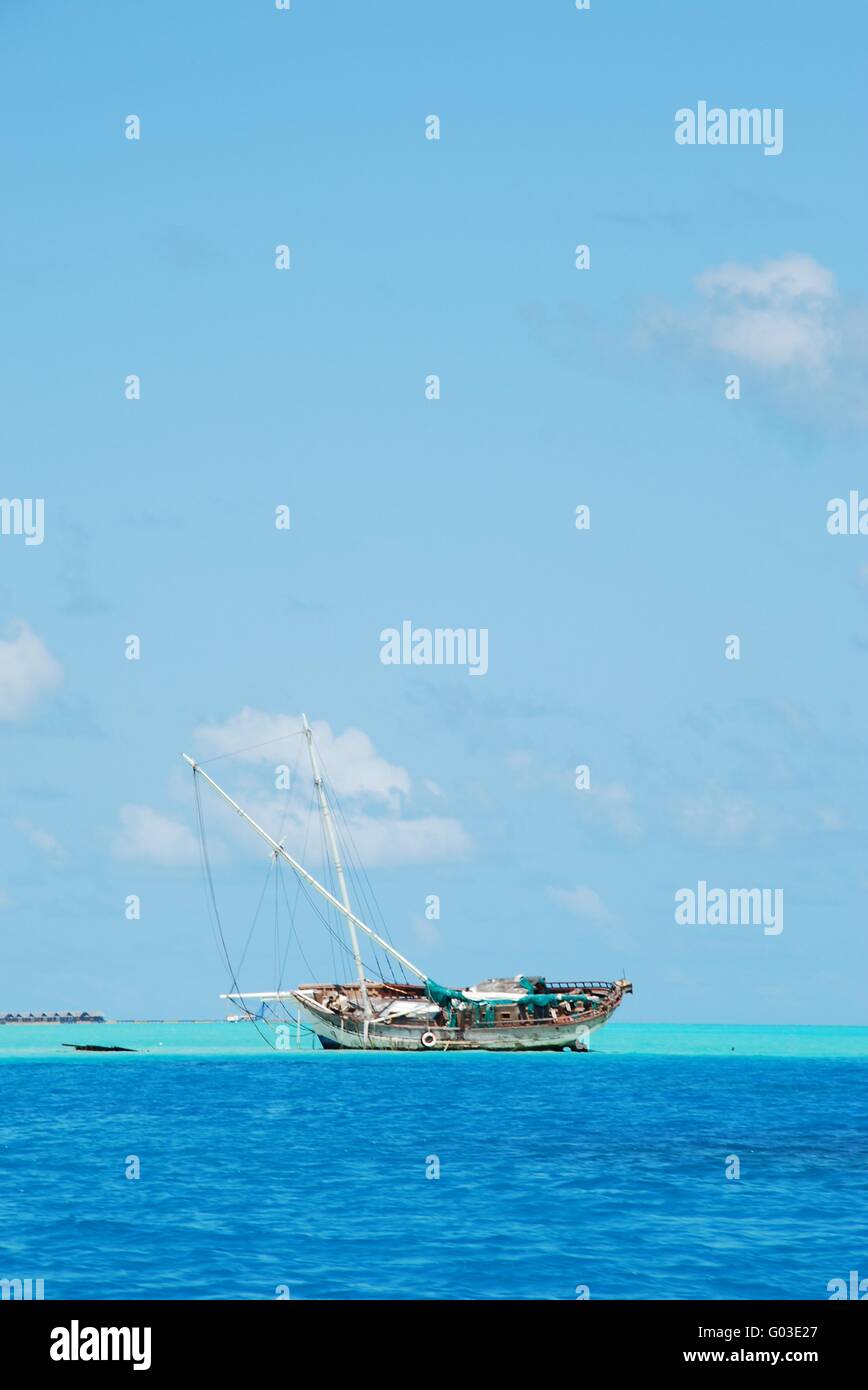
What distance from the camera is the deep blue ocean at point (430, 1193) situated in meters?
35.7

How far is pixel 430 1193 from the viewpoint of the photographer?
47.5 meters

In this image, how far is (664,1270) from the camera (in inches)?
1421

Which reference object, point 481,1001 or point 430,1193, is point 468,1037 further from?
point 430,1193

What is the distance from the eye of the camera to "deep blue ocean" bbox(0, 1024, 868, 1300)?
117ft
